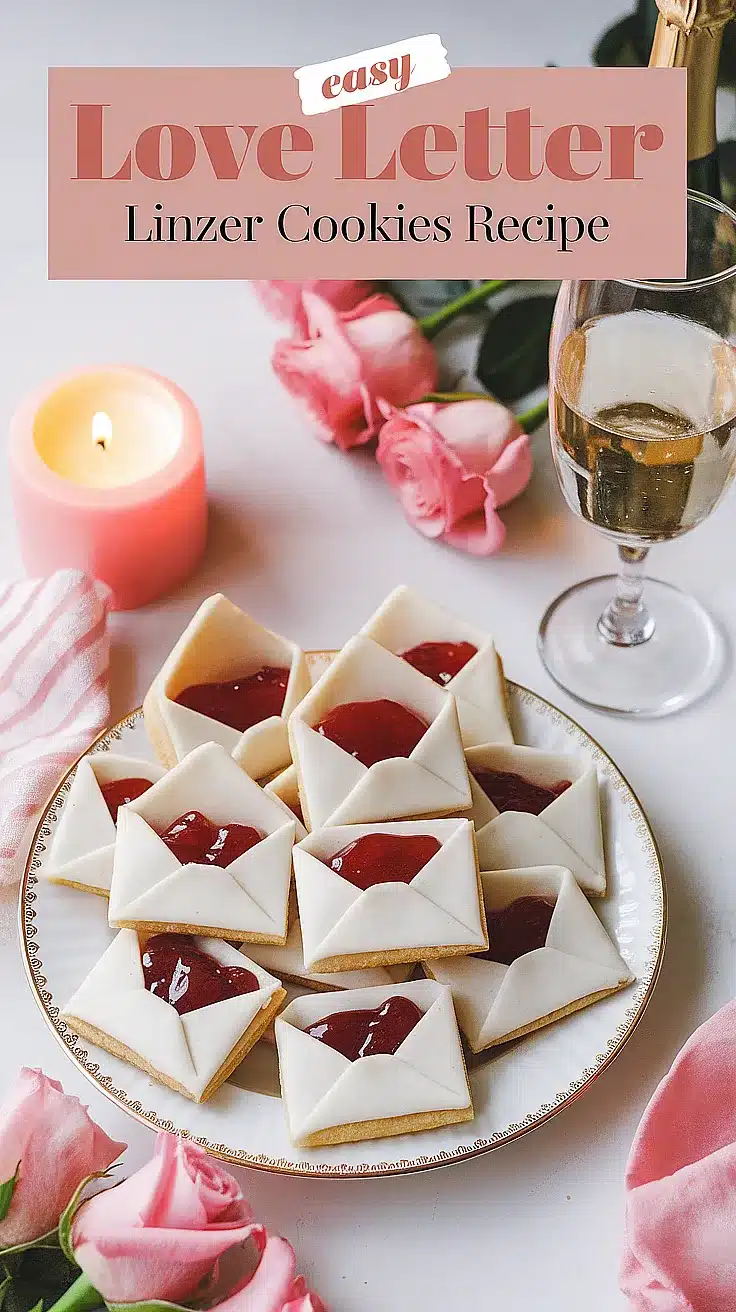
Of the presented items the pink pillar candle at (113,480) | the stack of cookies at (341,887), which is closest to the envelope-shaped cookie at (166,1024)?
the stack of cookies at (341,887)

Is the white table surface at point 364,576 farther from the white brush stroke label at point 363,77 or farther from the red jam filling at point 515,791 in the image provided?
the white brush stroke label at point 363,77

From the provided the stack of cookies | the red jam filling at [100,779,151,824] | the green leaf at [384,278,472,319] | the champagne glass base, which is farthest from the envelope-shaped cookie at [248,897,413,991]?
the green leaf at [384,278,472,319]

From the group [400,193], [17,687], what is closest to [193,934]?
[17,687]

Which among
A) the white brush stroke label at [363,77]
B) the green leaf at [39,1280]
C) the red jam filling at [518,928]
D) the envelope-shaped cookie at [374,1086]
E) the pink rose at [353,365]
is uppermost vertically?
the white brush stroke label at [363,77]

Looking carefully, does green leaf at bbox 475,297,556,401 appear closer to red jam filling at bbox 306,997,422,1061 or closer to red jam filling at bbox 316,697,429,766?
red jam filling at bbox 316,697,429,766

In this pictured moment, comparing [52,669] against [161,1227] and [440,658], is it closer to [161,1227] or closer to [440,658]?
[440,658]

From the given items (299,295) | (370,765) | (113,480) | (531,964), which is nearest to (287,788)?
(370,765)

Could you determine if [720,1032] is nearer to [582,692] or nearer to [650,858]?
[650,858]
